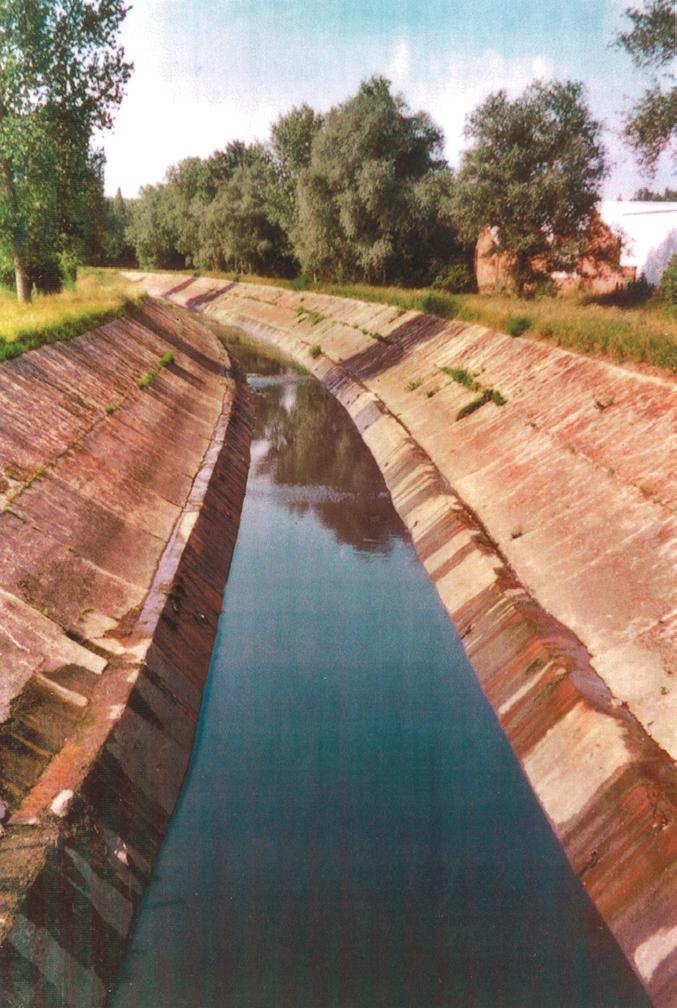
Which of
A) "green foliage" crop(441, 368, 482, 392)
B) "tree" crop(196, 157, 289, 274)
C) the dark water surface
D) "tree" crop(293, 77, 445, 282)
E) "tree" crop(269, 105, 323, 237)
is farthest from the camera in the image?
"tree" crop(196, 157, 289, 274)

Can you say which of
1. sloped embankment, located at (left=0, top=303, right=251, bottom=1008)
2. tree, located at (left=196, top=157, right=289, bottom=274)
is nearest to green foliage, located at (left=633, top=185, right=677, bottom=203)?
tree, located at (left=196, top=157, right=289, bottom=274)

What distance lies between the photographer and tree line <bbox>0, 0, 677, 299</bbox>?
2841 cm

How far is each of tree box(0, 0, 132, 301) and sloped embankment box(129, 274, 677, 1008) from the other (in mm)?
14069

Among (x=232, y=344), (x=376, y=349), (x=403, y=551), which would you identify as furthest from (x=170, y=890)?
(x=232, y=344)

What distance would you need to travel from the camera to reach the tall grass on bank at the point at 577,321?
1923cm

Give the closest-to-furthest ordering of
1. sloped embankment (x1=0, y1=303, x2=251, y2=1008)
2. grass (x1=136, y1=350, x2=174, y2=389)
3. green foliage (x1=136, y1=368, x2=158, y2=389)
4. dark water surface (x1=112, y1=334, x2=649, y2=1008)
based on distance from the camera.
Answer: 1. sloped embankment (x1=0, y1=303, x2=251, y2=1008)
2. dark water surface (x1=112, y1=334, x2=649, y2=1008)
3. green foliage (x1=136, y1=368, x2=158, y2=389)
4. grass (x1=136, y1=350, x2=174, y2=389)

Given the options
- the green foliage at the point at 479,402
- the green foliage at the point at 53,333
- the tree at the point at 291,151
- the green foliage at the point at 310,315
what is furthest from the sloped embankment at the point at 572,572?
the tree at the point at 291,151

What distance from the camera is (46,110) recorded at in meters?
28.6

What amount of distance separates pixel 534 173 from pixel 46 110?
71.8ft

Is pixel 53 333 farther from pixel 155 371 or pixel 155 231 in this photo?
pixel 155 231

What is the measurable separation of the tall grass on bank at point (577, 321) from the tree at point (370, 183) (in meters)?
8.80

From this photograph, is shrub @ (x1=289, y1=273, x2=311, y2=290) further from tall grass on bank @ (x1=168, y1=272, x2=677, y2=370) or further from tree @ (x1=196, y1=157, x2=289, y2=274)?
tall grass on bank @ (x1=168, y1=272, x2=677, y2=370)

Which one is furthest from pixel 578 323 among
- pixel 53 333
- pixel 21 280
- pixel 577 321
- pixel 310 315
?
pixel 310 315

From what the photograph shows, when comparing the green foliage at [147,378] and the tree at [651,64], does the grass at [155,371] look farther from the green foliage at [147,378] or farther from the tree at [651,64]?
the tree at [651,64]
